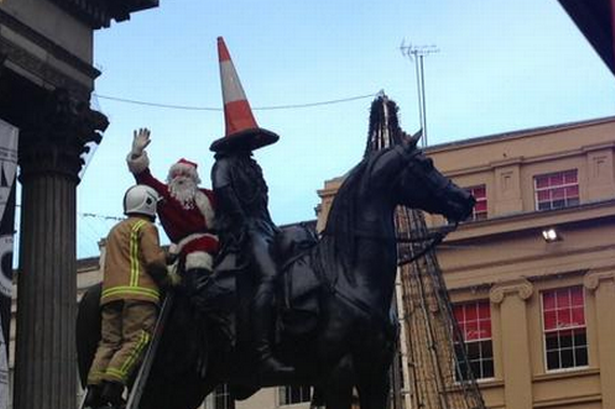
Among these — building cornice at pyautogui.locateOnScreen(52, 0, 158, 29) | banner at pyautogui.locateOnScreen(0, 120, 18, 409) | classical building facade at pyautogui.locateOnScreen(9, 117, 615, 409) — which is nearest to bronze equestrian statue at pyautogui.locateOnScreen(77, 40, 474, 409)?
banner at pyautogui.locateOnScreen(0, 120, 18, 409)

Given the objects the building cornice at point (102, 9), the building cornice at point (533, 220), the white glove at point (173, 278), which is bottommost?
the white glove at point (173, 278)

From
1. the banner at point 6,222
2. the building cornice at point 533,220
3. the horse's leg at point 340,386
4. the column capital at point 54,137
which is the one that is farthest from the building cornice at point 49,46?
the building cornice at point 533,220

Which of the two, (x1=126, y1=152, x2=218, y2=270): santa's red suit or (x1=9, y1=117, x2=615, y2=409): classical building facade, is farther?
(x1=9, y1=117, x2=615, y2=409): classical building facade

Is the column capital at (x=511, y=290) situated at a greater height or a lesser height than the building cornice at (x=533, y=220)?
lesser

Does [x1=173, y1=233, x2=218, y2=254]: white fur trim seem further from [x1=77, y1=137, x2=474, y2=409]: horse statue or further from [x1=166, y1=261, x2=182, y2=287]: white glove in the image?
[x1=77, y1=137, x2=474, y2=409]: horse statue

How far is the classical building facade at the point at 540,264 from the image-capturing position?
141 ft

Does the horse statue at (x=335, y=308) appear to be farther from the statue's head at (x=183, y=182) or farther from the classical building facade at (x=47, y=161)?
the classical building facade at (x=47, y=161)

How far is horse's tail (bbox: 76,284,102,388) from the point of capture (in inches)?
526

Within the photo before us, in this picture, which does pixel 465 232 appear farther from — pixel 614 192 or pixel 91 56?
pixel 91 56

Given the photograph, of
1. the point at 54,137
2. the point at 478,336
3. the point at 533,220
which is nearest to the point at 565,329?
the point at 478,336

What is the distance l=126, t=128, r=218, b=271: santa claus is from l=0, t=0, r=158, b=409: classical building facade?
39.5ft

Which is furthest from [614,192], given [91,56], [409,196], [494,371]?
[409,196]

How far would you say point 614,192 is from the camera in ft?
140

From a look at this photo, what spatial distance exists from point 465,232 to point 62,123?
19564 mm
